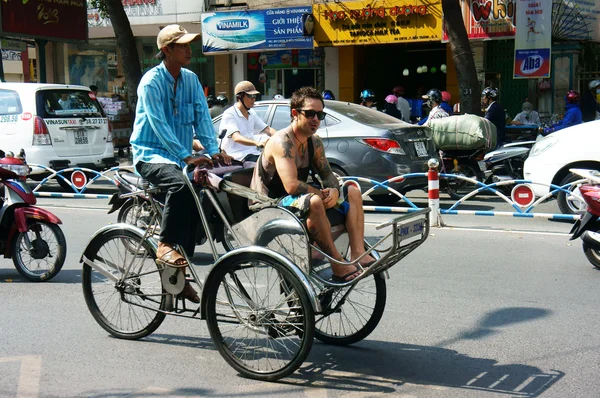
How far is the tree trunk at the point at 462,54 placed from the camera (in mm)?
15680

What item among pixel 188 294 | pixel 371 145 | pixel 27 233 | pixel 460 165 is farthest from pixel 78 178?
pixel 188 294

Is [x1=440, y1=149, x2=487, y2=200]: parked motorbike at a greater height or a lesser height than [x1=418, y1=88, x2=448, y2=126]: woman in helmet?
lesser

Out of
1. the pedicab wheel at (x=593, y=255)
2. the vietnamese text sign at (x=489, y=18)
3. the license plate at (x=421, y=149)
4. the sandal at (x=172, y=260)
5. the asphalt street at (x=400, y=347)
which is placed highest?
the vietnamese text sign at (x=489, y=18)

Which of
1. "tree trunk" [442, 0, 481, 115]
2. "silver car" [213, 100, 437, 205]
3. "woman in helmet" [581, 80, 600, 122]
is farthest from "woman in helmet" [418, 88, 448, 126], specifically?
"woman in helmet" [581, 80, 600, 122]

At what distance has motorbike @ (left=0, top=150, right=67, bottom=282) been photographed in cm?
743

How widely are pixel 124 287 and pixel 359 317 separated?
5.20 feet

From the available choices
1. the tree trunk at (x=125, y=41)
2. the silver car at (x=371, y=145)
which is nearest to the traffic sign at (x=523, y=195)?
the silver car at (x=371, y=145)

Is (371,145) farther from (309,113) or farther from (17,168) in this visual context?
(309,113)

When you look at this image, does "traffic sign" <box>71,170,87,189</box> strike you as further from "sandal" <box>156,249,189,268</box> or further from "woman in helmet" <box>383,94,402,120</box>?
"sandal" <box>156,249,189,268</box>

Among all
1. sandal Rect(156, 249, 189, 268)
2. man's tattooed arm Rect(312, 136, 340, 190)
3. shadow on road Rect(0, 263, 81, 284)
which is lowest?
shadow on road Rect(0, 263, 81, 284)

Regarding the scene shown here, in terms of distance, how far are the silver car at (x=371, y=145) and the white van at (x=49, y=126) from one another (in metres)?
4.27

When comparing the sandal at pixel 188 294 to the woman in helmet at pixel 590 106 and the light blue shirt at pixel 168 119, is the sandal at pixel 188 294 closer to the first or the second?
the light blue shirt at pixel 168 119

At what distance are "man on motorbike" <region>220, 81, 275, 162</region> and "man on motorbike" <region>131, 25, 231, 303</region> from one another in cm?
377

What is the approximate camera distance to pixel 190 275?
5297mm
